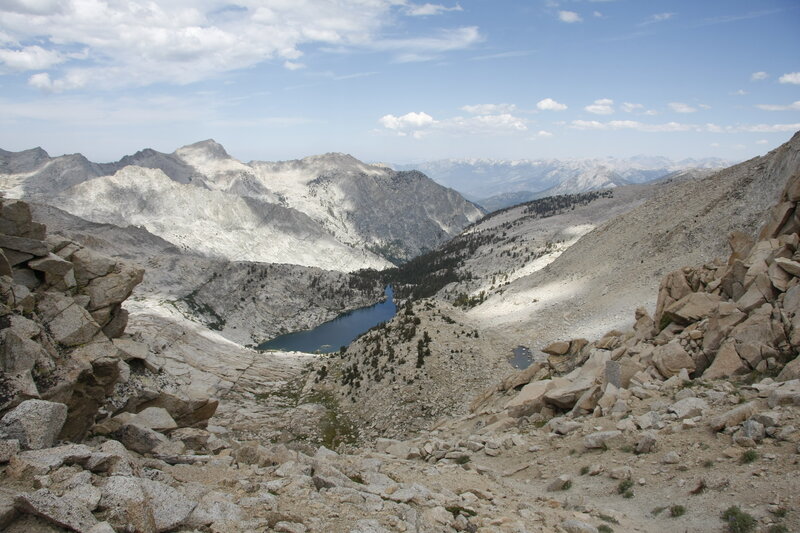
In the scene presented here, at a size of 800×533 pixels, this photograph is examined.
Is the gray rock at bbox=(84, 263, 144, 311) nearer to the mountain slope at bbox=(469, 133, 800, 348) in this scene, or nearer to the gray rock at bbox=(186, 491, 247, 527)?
the gray rock at bbox=(186, 491, 247, 527)

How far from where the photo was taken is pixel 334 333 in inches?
4838

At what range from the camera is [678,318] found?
880 inches

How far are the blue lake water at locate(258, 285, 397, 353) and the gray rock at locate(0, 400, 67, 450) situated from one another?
92.5 metres

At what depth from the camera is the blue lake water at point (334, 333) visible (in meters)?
109

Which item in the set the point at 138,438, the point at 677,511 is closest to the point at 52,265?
the point at 138,438

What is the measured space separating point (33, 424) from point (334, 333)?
114309 millimetres

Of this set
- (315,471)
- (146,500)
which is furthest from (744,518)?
(146,500)

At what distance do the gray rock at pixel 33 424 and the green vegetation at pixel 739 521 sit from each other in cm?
1497

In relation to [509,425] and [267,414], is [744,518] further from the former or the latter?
[267,414]

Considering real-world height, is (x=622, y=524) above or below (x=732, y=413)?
below

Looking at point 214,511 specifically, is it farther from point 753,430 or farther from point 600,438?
point 753,430

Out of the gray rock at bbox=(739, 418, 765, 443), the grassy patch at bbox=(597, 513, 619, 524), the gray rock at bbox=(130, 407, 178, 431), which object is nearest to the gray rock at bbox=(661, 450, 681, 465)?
the gray rock at bbox=(739, 418, 765, 443)

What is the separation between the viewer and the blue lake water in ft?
359

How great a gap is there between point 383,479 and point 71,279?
13.5 m
